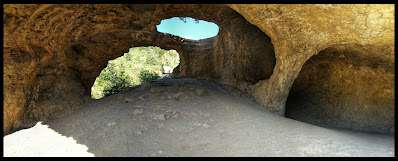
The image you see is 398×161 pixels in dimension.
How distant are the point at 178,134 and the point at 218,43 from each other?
4671 millimetres

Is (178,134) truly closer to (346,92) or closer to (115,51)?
(115,51)

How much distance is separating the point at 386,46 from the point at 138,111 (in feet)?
14.9

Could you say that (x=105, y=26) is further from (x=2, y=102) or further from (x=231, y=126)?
(x=231, y=126)

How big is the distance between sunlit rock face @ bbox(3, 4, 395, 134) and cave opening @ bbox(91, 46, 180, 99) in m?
3.85

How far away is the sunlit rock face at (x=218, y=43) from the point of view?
11.5ft

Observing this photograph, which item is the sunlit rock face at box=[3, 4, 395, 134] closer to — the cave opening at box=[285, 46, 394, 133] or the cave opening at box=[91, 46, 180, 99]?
the cave opening at box=[285, 46, 394, 133]

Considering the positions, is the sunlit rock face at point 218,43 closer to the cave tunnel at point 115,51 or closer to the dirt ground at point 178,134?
the cave tunnel at point 115,51

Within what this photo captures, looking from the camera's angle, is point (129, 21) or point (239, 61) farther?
point (239, 61)

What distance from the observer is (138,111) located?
4164 mm

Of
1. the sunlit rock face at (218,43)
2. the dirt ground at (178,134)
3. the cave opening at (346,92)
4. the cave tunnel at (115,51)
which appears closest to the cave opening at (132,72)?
the cave tunnel at (115,51)

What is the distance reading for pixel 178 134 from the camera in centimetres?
349

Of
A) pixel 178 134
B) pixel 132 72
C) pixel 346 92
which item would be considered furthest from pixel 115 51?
pixel 132 72

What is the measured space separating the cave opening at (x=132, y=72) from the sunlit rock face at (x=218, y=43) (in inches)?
152
